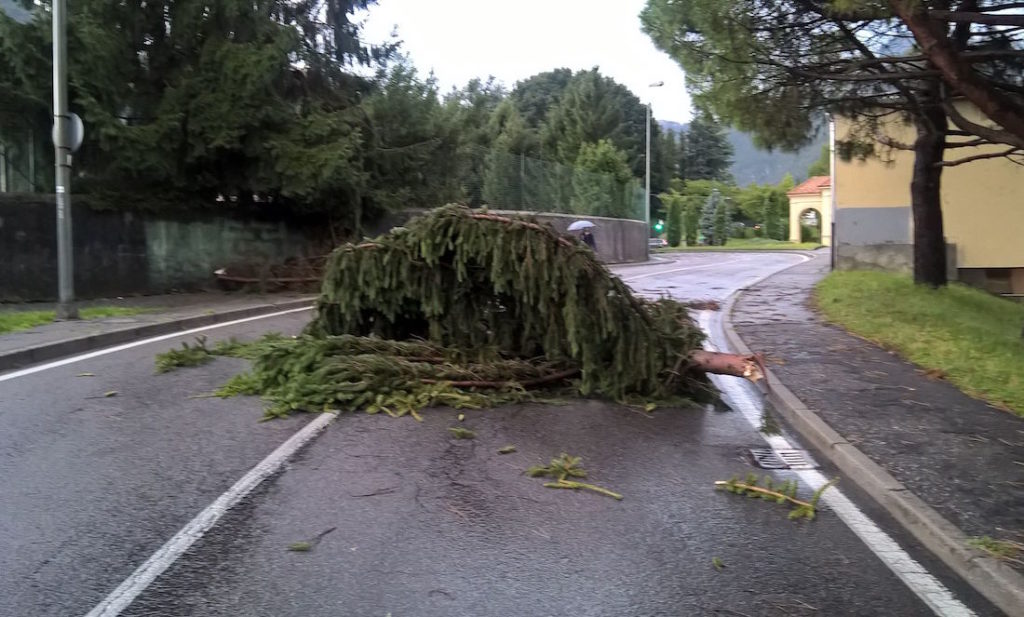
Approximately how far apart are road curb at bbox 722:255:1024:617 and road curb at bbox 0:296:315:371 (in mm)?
8728

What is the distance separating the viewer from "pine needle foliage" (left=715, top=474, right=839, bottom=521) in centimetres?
501

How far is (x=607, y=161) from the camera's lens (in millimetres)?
46594

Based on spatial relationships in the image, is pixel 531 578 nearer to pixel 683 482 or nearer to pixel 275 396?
pixel 683 482

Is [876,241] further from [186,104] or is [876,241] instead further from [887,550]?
[887,550]

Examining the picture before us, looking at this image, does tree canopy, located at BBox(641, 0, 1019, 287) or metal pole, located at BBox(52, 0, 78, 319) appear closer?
tree canopy, located at BBox(641, 0, 1019, 287)

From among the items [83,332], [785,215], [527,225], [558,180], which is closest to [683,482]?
[527,225]

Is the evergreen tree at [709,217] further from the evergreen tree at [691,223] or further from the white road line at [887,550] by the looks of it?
the white road line at [887,550]

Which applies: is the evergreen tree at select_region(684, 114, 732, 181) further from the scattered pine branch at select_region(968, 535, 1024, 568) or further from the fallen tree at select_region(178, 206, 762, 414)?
the scattered pine branch at select_region(968, 535, 1024, 568)

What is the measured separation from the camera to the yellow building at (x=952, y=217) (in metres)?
21.8

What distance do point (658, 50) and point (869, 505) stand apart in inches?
398

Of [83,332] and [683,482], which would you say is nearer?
[683,482]

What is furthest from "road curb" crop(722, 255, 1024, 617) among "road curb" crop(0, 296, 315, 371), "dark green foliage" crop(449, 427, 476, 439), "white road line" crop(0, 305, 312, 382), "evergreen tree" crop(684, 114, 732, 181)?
"evergreen tree" crop(684, 114, 732, 181)

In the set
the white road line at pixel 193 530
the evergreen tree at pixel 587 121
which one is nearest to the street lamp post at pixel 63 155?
the white road line at pixel 193 530

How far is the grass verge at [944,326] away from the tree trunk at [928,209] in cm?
44
